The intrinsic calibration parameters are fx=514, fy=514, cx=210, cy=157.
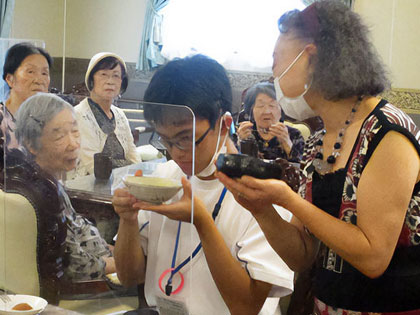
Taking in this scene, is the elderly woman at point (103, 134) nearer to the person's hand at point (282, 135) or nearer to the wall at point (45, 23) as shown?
the wall at point (45, 23)

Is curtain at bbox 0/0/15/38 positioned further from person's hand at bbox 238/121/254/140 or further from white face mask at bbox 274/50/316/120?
white face mask at bbox 274/50/316/120

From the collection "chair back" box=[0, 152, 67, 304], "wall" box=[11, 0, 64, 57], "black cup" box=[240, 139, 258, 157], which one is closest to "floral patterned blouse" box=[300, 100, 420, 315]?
"black cup" box=[240, 139, 258, 157]

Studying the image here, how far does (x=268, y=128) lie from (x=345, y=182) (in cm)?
86

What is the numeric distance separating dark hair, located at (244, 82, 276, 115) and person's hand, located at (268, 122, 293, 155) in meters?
0.12

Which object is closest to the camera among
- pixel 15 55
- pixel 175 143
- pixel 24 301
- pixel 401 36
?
pixel 175 143

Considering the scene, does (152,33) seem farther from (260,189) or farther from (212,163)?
(260,189)

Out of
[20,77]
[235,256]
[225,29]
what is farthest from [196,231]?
[225,29]

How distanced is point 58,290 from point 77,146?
0.84 ft

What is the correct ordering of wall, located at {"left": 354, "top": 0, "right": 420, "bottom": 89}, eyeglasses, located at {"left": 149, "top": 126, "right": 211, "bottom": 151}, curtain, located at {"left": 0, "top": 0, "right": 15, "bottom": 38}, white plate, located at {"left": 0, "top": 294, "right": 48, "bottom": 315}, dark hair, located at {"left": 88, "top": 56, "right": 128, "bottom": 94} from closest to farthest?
eyeglasses, located at {"left": 149, "top": 126, "right": 211, "bottom": 151} < white plate, located at {"left": 0, "top": 294, "right": 48, "bottom": 315} < dark hair, located at {"left": 88, "top": 56, "right": 128, "bottom": 94} < curtain, located at {"left": 0, "top": 0, "right": 15, "bottom": 38} < wall, located at {"left": 354, "top": 0, "right": 420, "bottom": 89}

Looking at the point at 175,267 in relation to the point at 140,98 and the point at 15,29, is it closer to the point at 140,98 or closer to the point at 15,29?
the point at 140,98

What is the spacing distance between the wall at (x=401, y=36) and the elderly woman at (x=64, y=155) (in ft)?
5.61

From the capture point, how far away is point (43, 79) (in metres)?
1.14

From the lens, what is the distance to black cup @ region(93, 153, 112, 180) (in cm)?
80

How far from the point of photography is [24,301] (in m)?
0.92
